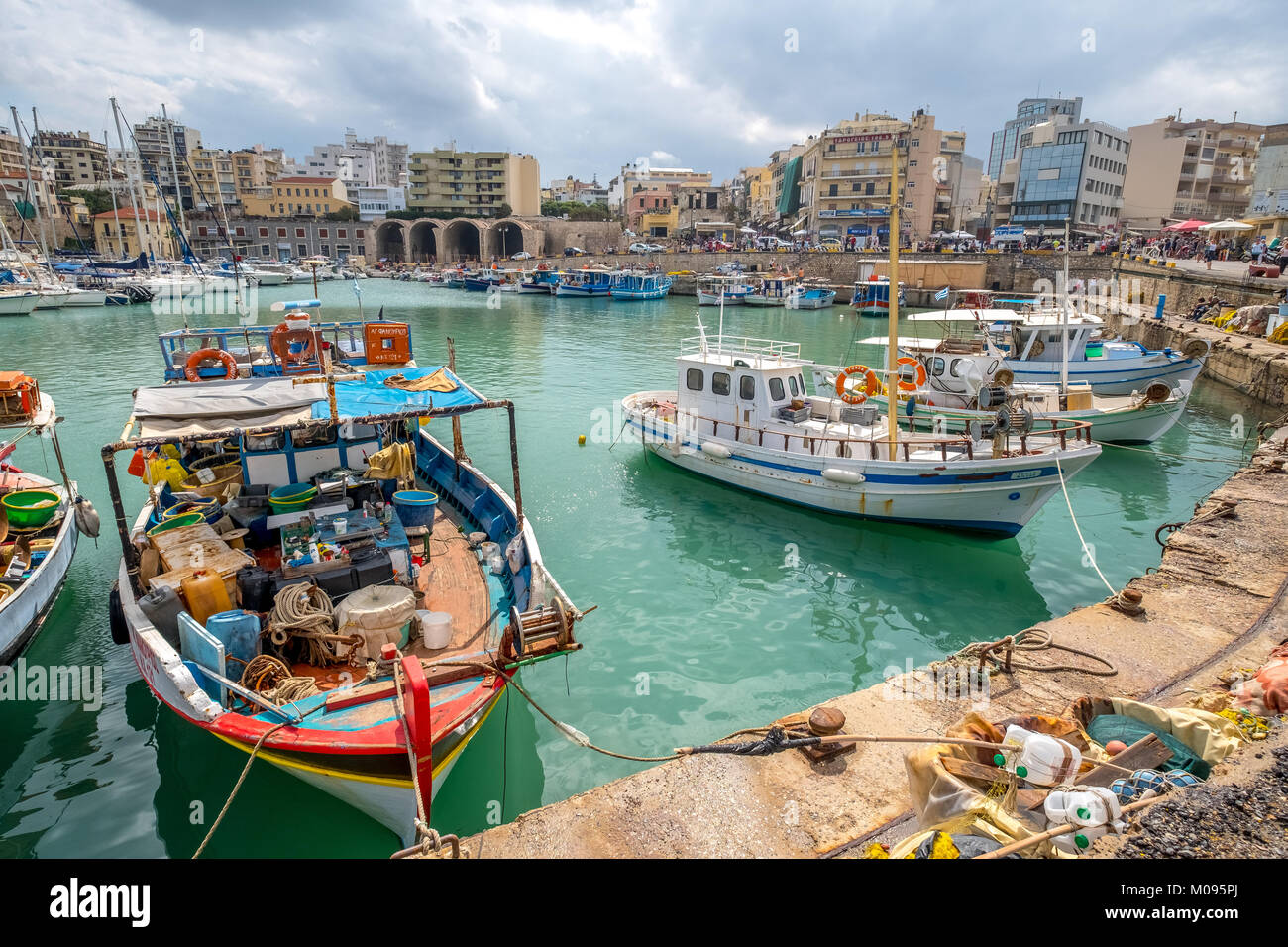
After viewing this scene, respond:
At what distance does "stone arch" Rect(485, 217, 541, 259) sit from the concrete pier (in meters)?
97.9

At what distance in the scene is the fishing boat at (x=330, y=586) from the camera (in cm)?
647

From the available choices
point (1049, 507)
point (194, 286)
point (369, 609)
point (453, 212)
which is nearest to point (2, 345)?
point (194, 286)

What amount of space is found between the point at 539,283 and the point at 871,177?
131 ft

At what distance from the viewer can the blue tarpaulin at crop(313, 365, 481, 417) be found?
30.9ft

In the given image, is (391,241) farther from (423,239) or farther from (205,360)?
(205,360)

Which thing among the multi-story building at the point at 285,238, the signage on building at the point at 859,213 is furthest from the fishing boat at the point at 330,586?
the multi-story building at the point at 285,238

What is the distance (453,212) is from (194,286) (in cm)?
5014

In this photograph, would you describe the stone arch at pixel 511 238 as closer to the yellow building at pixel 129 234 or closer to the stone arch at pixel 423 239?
the stone arch at pixel 423 239

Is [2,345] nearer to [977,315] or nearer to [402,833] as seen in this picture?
[402,833]

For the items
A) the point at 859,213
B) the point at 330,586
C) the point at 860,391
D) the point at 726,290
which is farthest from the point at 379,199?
the point at 330,586

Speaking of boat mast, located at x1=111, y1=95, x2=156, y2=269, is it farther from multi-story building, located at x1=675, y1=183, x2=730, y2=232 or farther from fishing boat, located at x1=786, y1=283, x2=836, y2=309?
multi-story building, located at x1=675, y1=183, x2=730, y2=232

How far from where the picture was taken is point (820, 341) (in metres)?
43.2

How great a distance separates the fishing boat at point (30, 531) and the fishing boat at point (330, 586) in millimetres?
1298
